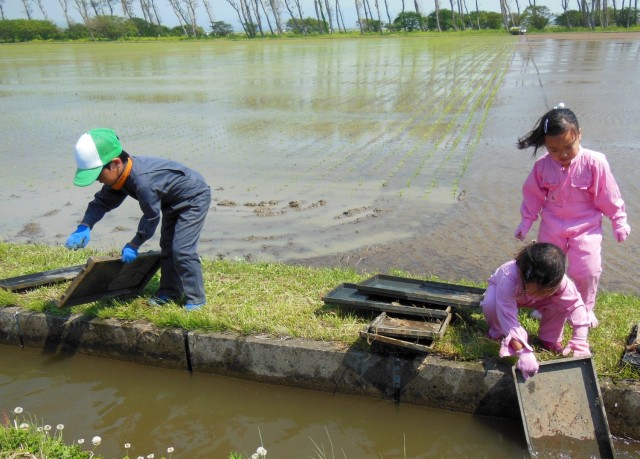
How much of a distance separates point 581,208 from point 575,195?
0.31 feet

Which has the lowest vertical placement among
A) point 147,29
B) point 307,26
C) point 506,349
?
point 506,349

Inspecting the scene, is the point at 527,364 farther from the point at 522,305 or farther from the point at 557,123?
the point at 557,123

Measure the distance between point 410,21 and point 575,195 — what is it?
8045 cm

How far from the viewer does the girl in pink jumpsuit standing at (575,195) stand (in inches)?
137

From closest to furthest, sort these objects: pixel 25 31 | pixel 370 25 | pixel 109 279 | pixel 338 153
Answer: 1. pixel 109 279
2. pixel 338 153
3. pixel 25 31
4. pixel 370 25

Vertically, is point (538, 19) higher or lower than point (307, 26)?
lower

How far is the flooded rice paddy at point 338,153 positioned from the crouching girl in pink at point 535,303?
171 centimetres

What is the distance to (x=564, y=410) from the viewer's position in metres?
3.07

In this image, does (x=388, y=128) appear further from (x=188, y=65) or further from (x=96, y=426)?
(x=188, y=65)

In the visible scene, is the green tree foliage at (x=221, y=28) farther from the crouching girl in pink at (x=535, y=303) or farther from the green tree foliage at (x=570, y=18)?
the crouching girl in pink at (x=535, y=303)

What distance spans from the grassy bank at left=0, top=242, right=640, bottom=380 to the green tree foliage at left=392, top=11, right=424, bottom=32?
77.9m

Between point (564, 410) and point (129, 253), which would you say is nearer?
point (564, 410)

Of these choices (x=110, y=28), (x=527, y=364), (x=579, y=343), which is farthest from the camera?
(x=110, y=28)

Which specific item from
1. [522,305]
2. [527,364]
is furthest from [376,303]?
[527,364]
